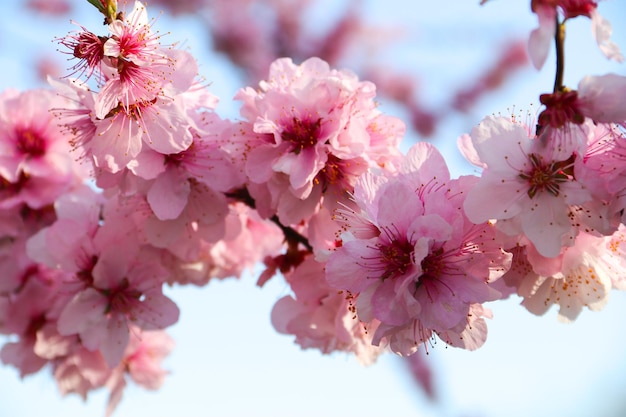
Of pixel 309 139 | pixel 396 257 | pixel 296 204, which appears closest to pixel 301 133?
pixel 309 139

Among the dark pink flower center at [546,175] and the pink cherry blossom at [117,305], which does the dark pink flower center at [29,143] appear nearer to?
the pink cherry blossom at [117,305]

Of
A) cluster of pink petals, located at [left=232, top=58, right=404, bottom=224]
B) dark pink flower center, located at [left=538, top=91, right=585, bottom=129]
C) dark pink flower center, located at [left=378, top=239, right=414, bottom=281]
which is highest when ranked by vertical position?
cluster of pink petals, located at [left=232, top=58, right=404, bottom=224]

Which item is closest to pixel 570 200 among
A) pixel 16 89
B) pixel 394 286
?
pixel 394 286

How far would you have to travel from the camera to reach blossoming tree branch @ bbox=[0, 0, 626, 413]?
118 cm

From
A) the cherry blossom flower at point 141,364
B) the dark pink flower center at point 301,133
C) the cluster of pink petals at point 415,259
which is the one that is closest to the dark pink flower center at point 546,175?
the cluster of pink petals at point 415,259

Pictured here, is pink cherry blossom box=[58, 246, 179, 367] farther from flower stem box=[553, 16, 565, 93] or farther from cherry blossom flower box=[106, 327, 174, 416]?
flower stem box=[553, 16, 565, 93]

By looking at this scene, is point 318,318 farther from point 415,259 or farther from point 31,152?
point 31,152

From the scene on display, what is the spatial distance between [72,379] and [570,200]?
160cm

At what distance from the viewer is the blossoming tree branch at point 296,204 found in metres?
1.18

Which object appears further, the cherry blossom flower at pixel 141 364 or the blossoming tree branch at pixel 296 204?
the cherry blossom flower at pixel 141 364

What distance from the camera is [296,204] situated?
4.94 feet

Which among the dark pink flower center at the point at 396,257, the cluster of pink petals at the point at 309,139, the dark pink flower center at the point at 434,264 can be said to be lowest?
the dark pink flower center at the point at 434,264

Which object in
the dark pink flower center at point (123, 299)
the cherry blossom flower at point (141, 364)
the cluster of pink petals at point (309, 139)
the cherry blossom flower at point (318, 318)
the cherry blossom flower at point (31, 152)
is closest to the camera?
the cluster of pink petals at point (309, 139)

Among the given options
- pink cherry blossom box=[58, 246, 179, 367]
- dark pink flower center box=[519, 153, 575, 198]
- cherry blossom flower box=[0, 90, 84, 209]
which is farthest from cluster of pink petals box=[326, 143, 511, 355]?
cherry blossom flower box=[0, 90, 84, 209]
